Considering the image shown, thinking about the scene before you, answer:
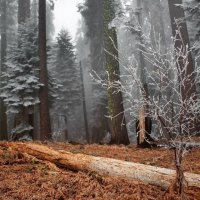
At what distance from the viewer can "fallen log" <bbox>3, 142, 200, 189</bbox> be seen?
5.57 m

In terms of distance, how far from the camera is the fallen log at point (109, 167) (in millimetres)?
5566

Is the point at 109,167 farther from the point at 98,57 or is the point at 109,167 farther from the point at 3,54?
the point at 3,54

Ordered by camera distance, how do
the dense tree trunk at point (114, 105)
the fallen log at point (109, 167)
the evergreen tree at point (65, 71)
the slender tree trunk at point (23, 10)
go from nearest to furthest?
the fallen log at point (109, 167), the dense tree trunk at point (114, 105), the slender tree trunk at point (23, 10), the evergreen tree at point (65, 71)

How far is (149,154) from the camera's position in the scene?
8.95 m

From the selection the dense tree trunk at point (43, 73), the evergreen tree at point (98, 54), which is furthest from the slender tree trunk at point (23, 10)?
the dense tree trunk at point (43, 73)

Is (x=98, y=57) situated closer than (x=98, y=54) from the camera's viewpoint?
No

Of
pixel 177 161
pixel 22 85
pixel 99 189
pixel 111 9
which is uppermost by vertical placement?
pixel 111 9

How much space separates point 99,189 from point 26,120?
1256cm

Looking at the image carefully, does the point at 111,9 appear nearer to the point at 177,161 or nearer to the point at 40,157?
the point at 40,157

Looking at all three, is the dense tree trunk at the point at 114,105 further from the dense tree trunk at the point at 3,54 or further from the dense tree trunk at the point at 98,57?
the dense tree trunk at the point at 3,54

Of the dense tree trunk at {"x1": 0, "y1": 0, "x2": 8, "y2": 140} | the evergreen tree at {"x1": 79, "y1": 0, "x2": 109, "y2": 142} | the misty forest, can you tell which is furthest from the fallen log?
the evergreen tree at {"x1": 79, "y1": 0, "x2": 109, "y2": 142}

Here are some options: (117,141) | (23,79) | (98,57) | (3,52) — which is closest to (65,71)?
(3,52)

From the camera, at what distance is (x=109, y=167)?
629 cm

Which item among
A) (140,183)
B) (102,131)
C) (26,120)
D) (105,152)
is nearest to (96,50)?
(102,131)
